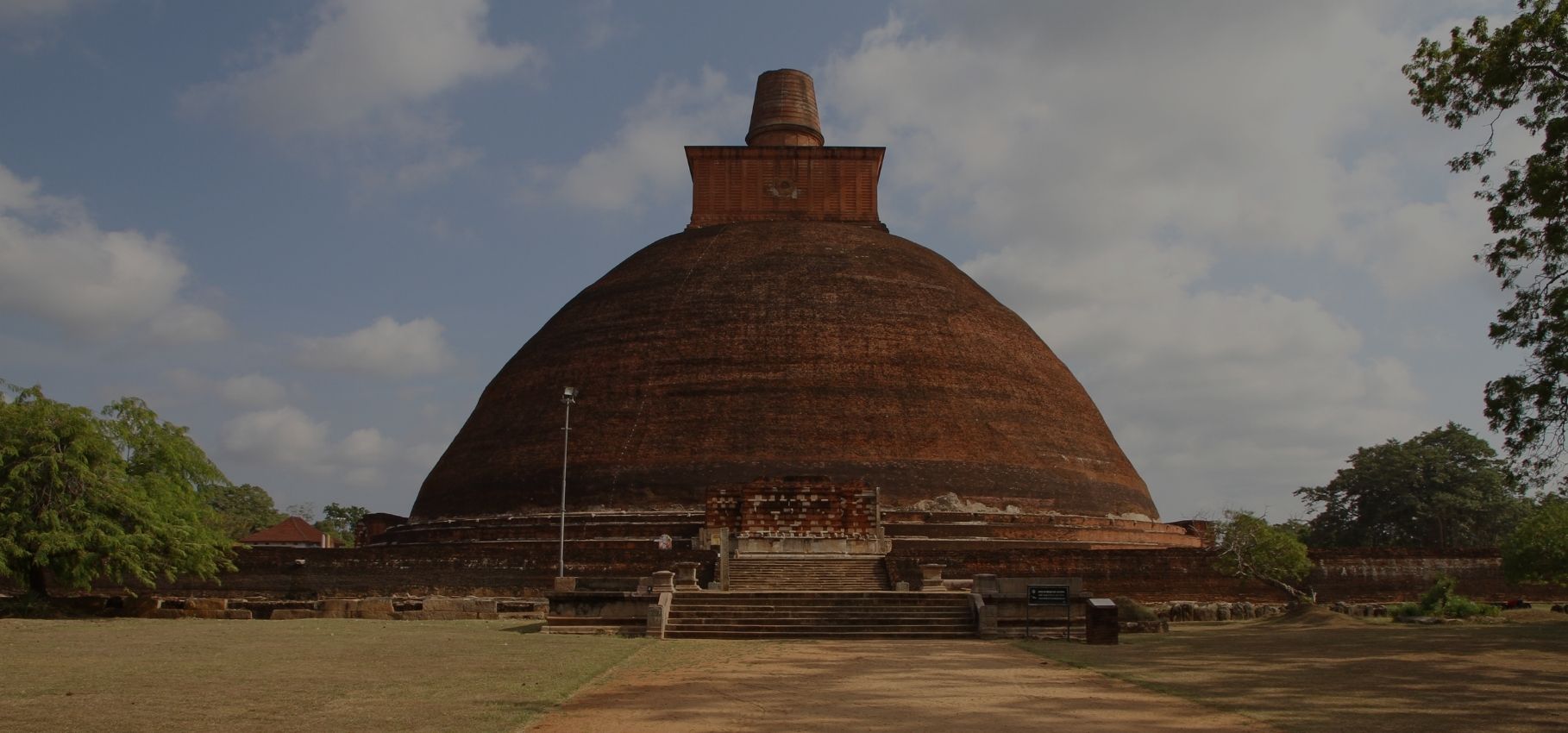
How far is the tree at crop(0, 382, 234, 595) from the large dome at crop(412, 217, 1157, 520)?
6965mm

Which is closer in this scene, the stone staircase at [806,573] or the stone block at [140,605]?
the stone block at [140,605]

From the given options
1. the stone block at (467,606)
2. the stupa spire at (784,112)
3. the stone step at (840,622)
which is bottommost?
the stone step at (840,622)

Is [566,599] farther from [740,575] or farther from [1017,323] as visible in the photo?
[1017,323]

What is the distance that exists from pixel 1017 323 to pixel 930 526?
7.83 meters

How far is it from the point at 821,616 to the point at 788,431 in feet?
29.6

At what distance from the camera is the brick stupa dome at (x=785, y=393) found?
23.1 m

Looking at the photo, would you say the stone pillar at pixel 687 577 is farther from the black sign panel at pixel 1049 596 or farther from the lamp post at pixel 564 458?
the black sign panel at pixel 1049 596

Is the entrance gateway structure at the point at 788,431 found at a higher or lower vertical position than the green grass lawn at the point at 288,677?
higher

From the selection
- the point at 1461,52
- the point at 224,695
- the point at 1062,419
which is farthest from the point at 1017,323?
the point at 224,695

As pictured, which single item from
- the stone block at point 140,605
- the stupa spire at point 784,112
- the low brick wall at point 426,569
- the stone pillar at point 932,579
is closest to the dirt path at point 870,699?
the stone pillar at point 932,579

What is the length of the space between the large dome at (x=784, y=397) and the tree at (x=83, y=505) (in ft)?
22.8

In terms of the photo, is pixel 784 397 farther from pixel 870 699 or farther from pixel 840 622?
pixel 870 699

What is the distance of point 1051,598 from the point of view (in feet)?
45.3

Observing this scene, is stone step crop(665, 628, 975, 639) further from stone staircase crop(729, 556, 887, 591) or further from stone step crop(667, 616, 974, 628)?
stone staircase crop(729, 556, 887, 591)
